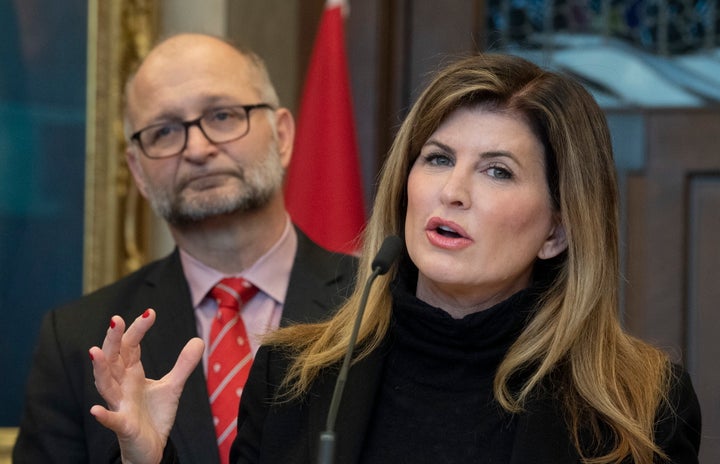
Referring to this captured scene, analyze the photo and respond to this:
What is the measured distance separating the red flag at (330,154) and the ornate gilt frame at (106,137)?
1.62 ft

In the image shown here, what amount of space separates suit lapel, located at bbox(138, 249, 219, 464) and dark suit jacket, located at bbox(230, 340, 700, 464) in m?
0.33

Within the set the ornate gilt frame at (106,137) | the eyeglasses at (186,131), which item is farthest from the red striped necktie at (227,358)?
the ornate gilt frame at (106,137)

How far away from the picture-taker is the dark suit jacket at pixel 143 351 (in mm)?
2826

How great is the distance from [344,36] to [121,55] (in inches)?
27.8

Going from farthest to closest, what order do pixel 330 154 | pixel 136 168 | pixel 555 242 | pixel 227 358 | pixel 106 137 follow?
pixel 330 154
pixel 106 137
pixel 136 168
pixel 227 358
pixel 555 242

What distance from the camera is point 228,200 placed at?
306 centimetres

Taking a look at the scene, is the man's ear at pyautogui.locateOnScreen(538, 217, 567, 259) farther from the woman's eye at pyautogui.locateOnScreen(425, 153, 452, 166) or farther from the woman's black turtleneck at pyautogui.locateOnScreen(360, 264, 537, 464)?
the woman's eye at pyautogui.locateOnScreen(425, 153, 452, 166)

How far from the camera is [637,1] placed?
3.93m

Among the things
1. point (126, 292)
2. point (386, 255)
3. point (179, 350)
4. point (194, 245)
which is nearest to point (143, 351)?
point (179, 350)

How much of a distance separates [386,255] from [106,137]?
174 cm

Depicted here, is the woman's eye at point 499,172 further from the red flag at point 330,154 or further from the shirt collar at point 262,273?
the red flag at point 330,154

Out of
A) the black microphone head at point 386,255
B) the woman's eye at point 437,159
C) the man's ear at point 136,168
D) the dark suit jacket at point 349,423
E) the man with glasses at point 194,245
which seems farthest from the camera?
the man's ear at point 136,168

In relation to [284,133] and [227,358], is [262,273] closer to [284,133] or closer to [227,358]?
[227,358]

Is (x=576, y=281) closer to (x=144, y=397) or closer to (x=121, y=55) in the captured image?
(x=144, y=397)
